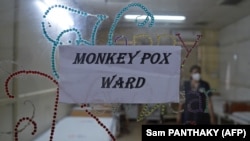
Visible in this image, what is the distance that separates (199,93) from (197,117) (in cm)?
8

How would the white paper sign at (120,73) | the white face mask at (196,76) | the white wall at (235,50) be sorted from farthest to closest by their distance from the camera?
the white wall at (235,50), the white face mask at (196,76), the white paper sign at (120,73)

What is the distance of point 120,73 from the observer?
79cm

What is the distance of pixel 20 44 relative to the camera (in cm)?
102

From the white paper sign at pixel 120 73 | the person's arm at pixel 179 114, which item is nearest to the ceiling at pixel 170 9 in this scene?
the white paper sign at pixel 120 73

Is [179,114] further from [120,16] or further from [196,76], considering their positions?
[120,16]

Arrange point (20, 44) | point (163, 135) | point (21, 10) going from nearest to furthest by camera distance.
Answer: point (163, 135)
point (21, 10)
point (20, 44)

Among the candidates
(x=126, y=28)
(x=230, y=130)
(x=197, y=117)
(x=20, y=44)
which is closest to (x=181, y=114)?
(x=197, y=117)

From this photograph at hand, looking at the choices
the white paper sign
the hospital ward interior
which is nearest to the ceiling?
the hospital ward interior

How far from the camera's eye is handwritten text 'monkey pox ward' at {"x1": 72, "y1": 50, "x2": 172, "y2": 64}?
0.79 m

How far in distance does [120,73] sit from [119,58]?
0.05 m

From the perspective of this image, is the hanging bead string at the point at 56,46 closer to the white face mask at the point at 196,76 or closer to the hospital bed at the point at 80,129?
the hospital bed at the point at 80,129

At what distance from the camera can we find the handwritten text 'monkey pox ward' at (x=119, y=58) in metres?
0.79

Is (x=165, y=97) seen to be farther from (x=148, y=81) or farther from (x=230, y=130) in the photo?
(x=230, y=130)

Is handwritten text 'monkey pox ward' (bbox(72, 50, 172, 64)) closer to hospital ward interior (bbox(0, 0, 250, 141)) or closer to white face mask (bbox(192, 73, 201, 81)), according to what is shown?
hospital ward interior (bbox(0, 0, 250, 141))
